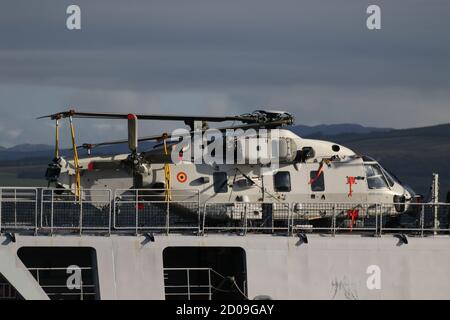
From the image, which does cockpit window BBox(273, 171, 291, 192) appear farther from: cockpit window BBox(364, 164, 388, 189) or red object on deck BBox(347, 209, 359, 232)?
cockpit window BBox(364, 164, 388, 189)

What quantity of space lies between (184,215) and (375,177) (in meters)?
6.04

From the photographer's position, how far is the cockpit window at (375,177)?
35.3 metres

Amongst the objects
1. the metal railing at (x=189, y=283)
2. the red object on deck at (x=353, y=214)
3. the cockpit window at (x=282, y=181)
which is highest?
the cockpit window at (x=282, y=181)

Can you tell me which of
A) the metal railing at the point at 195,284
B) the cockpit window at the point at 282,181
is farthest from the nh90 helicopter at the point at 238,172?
the metal railing at the point at 195,284

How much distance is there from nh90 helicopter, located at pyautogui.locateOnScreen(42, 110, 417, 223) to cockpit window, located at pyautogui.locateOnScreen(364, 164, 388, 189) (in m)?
0.03

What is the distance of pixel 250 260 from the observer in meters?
31.6

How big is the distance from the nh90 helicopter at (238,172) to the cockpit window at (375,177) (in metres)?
0.03

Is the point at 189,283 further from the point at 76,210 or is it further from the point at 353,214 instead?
the point at 353,214

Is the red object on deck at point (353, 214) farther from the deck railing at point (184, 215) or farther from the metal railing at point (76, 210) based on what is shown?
the metal railing at point (76, 210)

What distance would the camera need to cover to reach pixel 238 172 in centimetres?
3450

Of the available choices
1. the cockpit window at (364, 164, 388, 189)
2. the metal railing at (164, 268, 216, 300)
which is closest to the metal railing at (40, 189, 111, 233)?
the metal railing at (164, 268, 216, 300)
